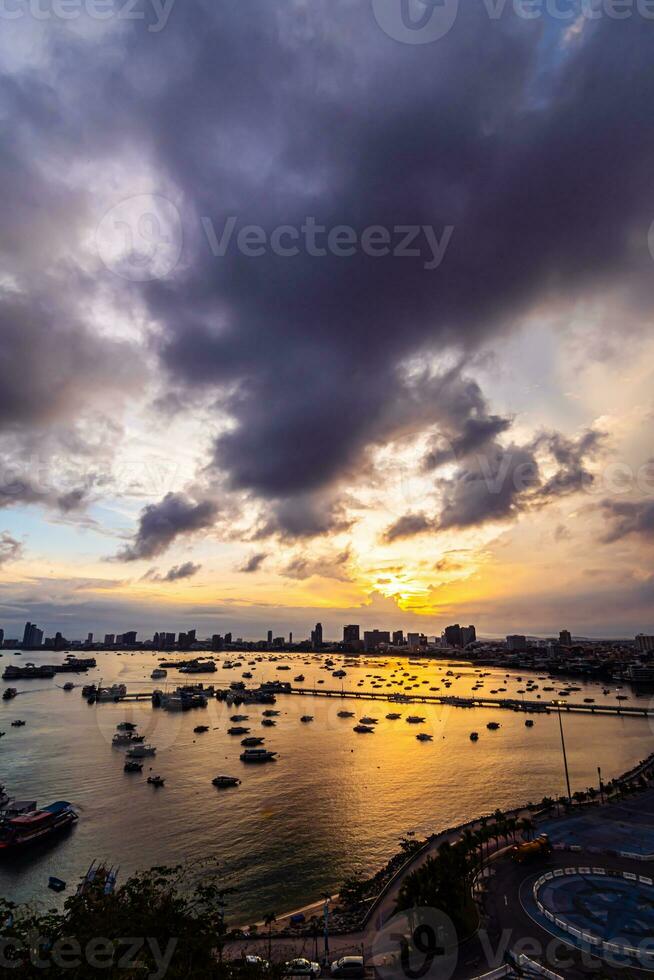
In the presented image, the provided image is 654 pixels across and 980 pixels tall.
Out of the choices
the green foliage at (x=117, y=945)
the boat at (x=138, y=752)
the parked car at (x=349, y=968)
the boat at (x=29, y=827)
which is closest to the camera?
the green foliage at (x=117, y=945)

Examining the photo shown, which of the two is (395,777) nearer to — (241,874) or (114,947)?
(241,874)

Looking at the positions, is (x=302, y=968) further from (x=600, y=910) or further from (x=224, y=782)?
(x=224, y=782)

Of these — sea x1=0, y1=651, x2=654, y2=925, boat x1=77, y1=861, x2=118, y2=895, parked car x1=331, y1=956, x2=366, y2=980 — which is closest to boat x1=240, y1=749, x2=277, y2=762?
sea x1=0, y1=651, x2=654, y2=925

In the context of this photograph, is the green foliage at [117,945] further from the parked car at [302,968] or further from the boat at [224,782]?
the boat at [224,782]

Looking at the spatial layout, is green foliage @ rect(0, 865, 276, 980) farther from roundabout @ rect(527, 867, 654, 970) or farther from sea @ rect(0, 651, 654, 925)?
sea @ rect(0, 651, 654, 925)

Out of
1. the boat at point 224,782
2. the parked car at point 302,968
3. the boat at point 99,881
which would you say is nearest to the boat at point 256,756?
the boat at point 224,782

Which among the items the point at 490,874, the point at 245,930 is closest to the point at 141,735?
Answer: the point at 245,930
